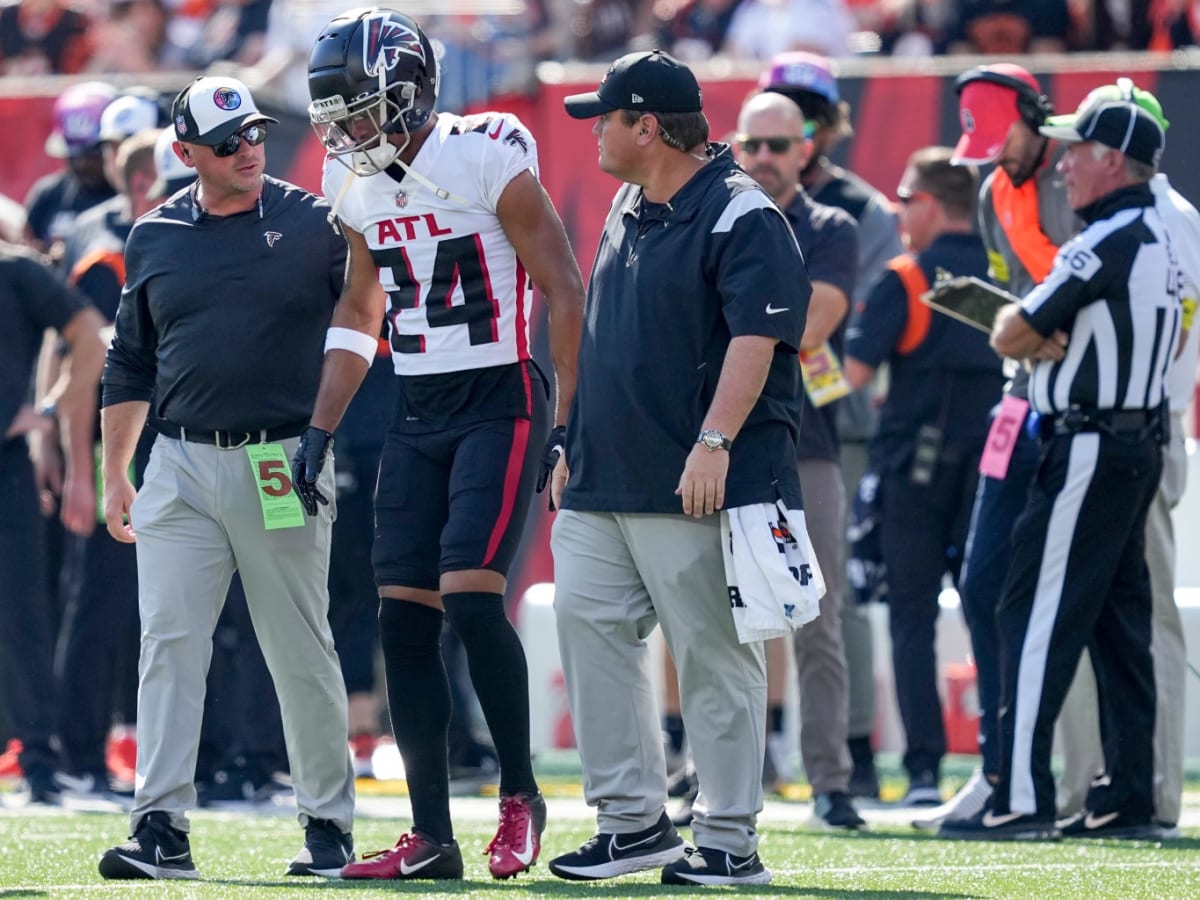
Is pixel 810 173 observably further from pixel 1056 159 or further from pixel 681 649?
pixel 681 649

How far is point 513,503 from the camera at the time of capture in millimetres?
5645

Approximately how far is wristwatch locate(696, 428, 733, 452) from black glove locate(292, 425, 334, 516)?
106cm

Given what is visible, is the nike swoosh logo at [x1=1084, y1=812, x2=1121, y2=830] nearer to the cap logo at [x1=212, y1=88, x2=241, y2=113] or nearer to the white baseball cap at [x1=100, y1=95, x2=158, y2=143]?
the cap logo at [x1=212, y1=88, x2=241, y2=113]

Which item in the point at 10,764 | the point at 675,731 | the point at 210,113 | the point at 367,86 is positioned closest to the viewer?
the point at 367,86

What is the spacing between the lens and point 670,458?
532 cm

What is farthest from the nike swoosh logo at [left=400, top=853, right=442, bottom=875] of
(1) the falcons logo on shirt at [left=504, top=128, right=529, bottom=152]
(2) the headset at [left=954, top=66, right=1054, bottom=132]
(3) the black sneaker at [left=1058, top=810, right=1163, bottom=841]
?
(2) the headset at [left=954, top=66, right=1054, bottom=132]

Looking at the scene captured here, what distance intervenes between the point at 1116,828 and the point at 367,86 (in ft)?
10.6

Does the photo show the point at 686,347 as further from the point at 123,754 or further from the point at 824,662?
the point at 123,754

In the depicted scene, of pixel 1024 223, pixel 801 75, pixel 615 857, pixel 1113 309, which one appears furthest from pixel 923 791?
pixel 615 857

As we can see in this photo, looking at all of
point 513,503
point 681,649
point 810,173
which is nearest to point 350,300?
point 513,503

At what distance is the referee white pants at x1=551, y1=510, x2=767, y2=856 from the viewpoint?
5.32 meters

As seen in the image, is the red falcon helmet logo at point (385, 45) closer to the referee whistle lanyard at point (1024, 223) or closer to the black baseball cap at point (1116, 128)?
the black baseball cap at point (1116, 128)

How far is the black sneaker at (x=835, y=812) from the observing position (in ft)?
24.0

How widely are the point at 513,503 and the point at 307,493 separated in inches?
20.6
